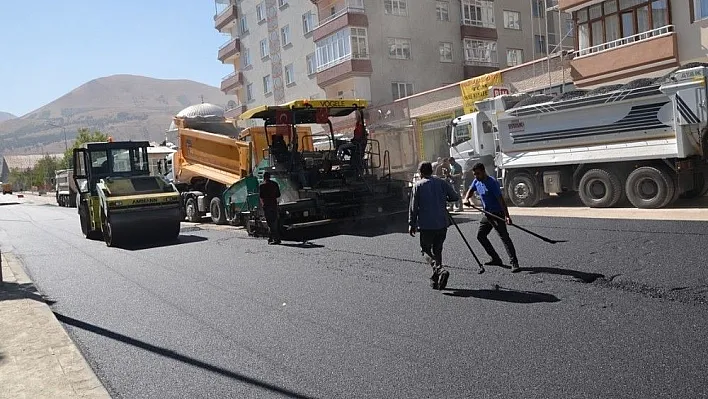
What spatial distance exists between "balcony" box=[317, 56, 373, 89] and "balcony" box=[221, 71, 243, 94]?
48.4 feet

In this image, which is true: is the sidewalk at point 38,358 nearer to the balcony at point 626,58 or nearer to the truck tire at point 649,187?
the truck tire at point 649,187

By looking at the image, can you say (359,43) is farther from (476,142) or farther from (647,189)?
(647,189)

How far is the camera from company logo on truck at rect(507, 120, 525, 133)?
16172 mm

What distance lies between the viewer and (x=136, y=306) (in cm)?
804

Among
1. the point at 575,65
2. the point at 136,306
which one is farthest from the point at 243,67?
the point at 136,306

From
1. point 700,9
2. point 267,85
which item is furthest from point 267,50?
point 700,9

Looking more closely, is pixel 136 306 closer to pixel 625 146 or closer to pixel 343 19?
pixel 625 146

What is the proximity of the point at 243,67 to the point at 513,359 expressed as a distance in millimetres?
46351

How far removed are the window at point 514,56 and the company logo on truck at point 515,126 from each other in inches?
961

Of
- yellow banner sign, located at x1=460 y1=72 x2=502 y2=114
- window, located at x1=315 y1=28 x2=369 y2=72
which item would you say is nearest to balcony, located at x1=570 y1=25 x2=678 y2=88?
yellow banner sign, located at x1=460 y1=72 x2=502 y2=114

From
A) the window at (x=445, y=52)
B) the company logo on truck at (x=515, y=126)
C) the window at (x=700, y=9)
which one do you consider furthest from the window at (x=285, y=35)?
the company logo on truck at (x=515, y=126)

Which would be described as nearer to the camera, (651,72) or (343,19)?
(651,72)

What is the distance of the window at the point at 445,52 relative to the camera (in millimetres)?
36812

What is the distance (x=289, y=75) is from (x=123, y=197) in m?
28.6
